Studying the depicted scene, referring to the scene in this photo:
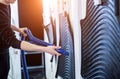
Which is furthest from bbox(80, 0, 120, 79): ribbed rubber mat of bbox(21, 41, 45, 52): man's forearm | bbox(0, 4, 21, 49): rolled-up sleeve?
bbox(0, 4, 21, 49): rolled-up sleeve

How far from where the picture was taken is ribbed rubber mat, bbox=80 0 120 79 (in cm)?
108

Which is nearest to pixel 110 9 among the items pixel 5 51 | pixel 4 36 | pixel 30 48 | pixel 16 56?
pixel 30 48

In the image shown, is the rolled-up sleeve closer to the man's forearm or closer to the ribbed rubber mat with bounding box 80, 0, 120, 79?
the man's forearm

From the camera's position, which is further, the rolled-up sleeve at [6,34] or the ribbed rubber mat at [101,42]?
the rolled-up sleeve at [6,34]

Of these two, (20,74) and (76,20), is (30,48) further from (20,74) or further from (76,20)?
(20,74)

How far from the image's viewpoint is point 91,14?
4.53 feet

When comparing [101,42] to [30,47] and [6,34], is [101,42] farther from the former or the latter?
[6,34]

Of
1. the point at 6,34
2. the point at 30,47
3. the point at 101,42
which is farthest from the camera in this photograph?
the point at 6,34

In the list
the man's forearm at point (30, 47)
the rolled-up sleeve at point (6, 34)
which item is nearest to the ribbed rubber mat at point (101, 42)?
the man's forearm at point (30, 47)

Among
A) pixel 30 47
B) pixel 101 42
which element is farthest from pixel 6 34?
pixel 101 42

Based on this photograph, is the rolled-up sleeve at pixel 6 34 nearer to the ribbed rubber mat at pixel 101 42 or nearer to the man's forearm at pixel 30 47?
the man's forearm at pixel 30 47

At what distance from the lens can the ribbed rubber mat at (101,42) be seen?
1080mm

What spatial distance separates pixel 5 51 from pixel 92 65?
0.99 metres

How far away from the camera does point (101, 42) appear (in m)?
1.24
